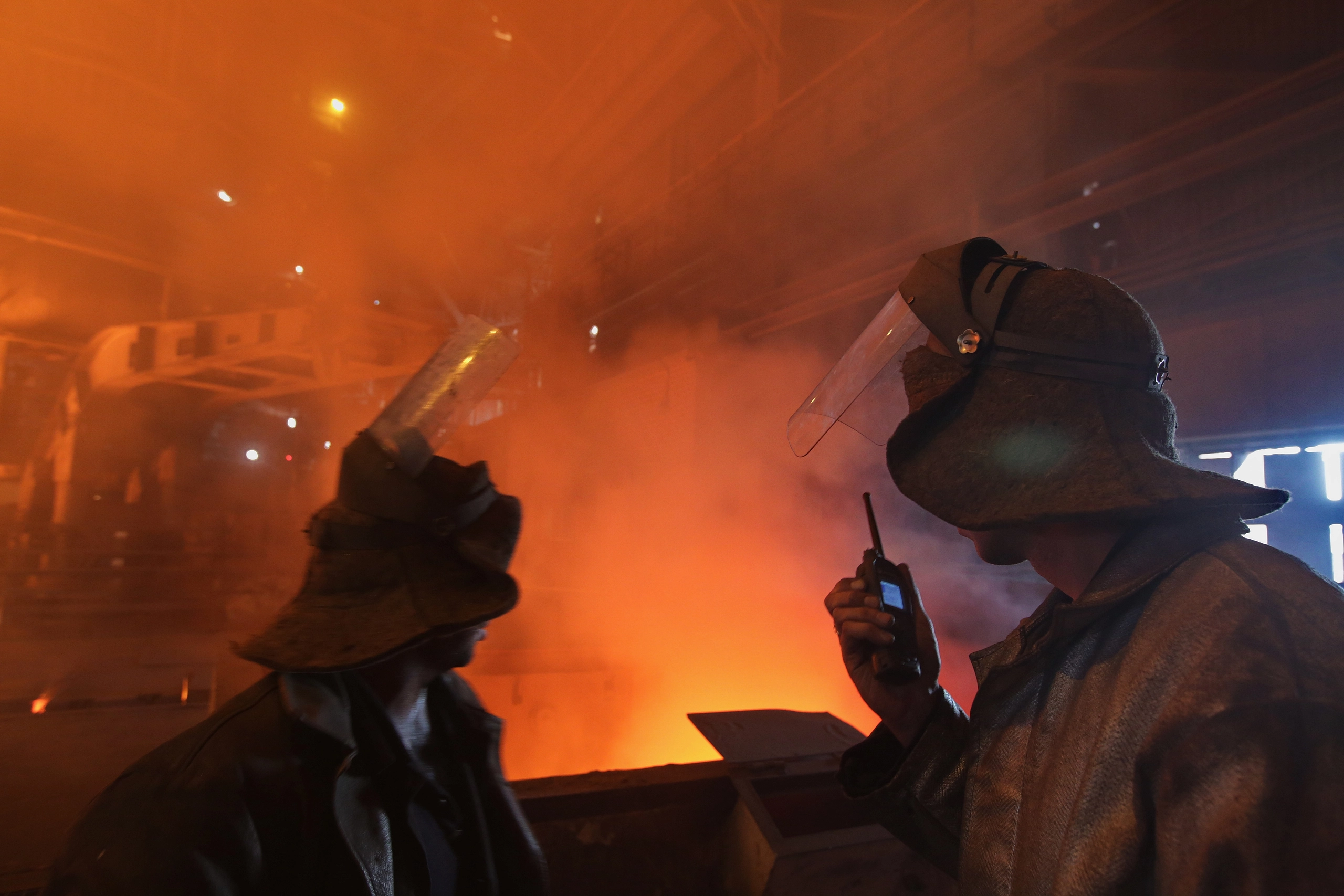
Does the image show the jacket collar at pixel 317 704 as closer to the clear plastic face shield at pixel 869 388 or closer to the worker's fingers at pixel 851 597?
the worker's fingers at pixel 851 597

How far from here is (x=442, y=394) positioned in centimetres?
134

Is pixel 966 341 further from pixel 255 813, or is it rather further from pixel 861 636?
pixel 255 813

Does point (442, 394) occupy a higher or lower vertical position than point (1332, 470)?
higher

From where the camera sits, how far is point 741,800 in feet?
7.09

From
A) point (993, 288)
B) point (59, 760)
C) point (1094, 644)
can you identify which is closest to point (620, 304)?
point (59, 760)

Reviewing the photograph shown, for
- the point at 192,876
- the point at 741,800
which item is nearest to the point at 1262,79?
the point at 741,800

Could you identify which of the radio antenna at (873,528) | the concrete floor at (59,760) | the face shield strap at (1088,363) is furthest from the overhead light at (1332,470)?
the concrete floor at (59,760)

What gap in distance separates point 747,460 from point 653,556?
6.15ft

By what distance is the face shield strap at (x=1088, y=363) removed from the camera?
0.81m

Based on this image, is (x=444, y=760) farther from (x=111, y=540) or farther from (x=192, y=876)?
(x=111, y=540)

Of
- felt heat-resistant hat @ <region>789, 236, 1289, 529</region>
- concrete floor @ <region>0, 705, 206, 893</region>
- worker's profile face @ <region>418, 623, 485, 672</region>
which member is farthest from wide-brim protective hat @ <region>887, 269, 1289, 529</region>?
concrete floor @ <region>0, 705, 206, 893</region>

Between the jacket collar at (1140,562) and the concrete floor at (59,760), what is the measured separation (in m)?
2.54

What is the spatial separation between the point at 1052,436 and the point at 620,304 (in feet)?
22.9

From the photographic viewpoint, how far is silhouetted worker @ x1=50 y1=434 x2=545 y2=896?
909 mm
